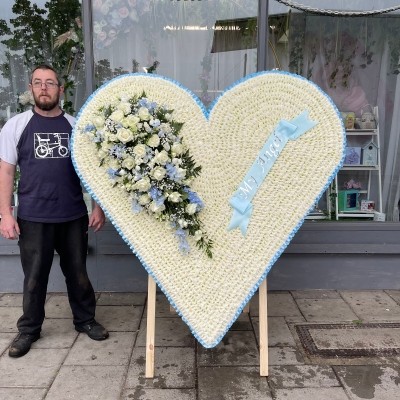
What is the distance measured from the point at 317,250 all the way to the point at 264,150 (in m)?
1.84

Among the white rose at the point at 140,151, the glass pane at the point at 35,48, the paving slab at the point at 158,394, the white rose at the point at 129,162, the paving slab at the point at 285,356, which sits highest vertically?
the glass pane at the point at 35,48

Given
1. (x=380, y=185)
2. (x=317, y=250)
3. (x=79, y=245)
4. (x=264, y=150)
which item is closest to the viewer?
(x=264, y=150)

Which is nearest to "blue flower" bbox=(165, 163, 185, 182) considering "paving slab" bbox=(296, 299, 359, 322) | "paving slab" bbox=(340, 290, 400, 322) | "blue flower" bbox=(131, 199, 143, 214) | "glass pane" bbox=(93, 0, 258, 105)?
"blue flower" bbox=(131, 199, 143, 214)

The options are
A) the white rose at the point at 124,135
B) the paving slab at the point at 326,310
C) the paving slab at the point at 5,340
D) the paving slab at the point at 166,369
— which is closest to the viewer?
the white rose at the point at 124,135

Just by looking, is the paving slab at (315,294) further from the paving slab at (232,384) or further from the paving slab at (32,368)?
the paving slab at (32,368)

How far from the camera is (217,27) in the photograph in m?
4.20

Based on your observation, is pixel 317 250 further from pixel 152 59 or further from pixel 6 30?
pixel 6 30

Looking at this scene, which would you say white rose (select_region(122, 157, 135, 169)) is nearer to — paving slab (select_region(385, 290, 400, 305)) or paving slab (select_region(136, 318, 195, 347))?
paving slab (select_region(136, 318, 195, 347))

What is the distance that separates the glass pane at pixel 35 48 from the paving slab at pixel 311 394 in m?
3.08

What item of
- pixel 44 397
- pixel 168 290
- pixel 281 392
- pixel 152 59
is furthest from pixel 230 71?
pixel 44 397

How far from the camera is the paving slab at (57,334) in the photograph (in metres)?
3.09

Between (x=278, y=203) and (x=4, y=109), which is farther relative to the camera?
(x=4, y=109)

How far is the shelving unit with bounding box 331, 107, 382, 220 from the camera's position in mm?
4379

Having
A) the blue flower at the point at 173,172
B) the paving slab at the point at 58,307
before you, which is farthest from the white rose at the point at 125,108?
the paving slab at the point at 58,307
